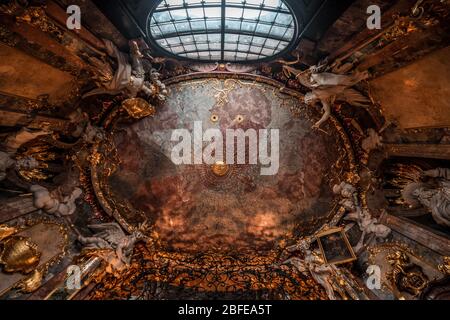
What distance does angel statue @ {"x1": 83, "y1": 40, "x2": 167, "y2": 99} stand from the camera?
6.18 m

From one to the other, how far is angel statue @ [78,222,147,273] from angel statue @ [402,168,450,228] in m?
8.20

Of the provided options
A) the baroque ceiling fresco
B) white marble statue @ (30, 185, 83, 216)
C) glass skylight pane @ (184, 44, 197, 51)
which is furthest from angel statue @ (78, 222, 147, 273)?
glass skylight pane @ (184, 44, 197, 51)

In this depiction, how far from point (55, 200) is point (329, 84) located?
795cm

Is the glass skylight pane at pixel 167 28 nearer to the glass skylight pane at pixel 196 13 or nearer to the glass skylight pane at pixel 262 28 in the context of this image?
the glass skylight pane at pixel 196 13

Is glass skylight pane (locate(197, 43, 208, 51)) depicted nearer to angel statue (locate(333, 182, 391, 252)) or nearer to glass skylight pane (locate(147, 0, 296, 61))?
glass skylight pane (locate(147, 0, 296, 61))

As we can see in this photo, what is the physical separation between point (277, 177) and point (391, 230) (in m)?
3.65

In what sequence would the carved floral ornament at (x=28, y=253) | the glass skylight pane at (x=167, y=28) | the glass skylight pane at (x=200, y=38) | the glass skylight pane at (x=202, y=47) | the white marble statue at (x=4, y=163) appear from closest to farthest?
the carved floral ornament at (x=28, y=253) → the white marble statue at (x=4, y=163) → the glass skylight pane at (x=167, y=28) → the glass skylight pane at (x=200, y=38) → the glass skylight pane at (x=202, y=47)

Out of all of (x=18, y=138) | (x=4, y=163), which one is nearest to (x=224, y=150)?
(x=18, y=138)

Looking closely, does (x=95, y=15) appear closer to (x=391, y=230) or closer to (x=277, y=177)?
(x=277, y=177)

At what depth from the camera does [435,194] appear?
595 cm

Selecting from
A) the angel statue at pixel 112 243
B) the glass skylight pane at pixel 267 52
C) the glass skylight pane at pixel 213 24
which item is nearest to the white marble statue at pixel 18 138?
the angel statue at pixel 112 243

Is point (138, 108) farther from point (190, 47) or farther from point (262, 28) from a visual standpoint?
point (262, 28)

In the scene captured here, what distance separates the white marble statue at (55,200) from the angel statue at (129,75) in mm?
→ 2869

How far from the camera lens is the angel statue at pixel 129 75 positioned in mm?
6176
